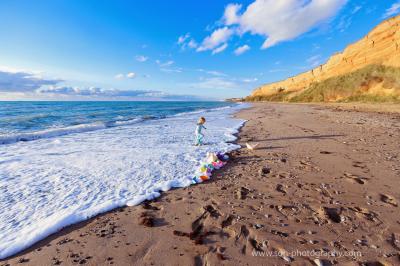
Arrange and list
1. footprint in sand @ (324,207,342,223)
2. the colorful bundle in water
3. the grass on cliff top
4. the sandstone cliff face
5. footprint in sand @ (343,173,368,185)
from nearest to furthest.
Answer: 1. footprint in sand @ (324,207,342,223)
2. footprint in sand @ (343,173,368,185)
3. the colorful bundle in water
4. the grass on cliff top
5. the sandstone cliff face

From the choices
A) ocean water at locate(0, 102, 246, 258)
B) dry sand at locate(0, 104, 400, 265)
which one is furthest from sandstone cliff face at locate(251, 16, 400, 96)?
ocean water at locate(0, 102, 246, 258)

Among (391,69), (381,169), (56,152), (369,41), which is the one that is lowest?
(56,152)

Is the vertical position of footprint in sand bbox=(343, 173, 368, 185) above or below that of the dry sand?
above

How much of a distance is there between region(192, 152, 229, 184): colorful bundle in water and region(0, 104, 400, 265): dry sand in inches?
7.8

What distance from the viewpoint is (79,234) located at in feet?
9.41

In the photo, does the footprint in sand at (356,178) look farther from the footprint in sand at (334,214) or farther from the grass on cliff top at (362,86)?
the grass on cliff top at (362,86)

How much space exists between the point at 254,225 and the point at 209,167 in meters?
2.47

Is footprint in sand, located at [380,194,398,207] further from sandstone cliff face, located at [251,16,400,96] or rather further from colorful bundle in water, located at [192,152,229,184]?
sandstone cliff face, located at [251,16,400,96]

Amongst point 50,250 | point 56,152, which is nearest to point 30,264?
point 50,250

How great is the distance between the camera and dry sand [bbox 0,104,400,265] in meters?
2.39

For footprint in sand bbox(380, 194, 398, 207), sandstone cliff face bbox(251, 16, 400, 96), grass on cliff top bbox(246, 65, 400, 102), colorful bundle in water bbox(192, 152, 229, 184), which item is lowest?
colorful bundle in water bbox(192, 152, 229, 184)

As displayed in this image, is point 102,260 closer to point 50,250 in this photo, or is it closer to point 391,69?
point 50,250

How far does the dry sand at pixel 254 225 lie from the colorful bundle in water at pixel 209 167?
20 cm

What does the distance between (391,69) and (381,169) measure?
31.2m
